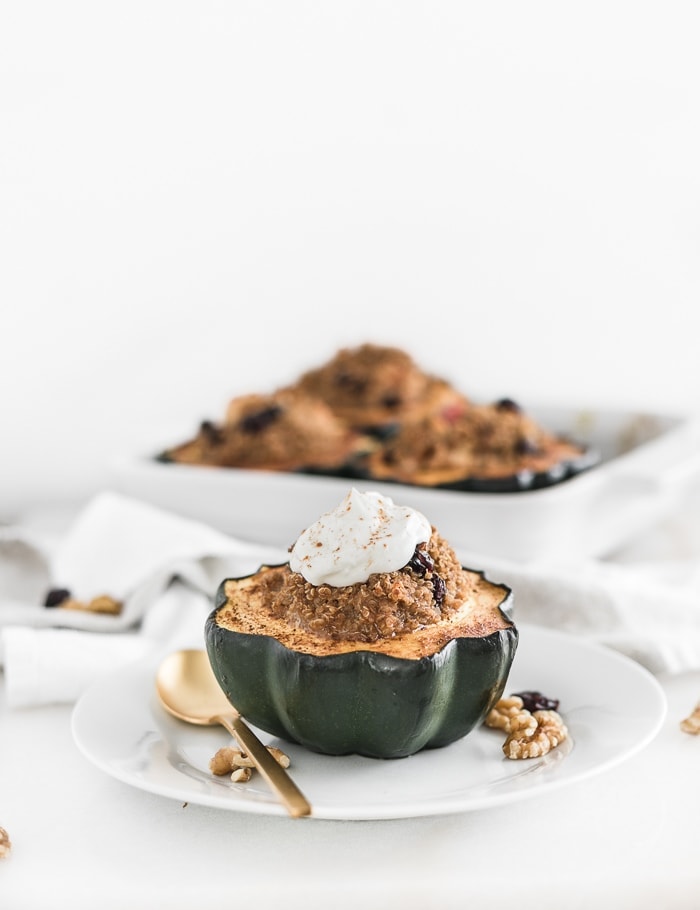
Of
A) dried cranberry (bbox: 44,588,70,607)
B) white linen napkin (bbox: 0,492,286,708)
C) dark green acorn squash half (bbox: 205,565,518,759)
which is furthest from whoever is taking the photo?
dried cranberry (bbox: 44,588,70,607)

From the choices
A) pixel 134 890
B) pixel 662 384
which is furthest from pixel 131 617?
pixel 662 384

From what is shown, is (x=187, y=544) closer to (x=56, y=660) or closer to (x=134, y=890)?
(x=56, y=660)

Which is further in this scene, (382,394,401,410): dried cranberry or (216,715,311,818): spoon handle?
(382,394,401,410): dried cranberry

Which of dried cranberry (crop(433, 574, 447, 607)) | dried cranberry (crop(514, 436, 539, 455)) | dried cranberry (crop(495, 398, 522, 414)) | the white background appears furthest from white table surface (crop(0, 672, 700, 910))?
the white background

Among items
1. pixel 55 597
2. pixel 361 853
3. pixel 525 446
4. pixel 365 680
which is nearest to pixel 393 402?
pixel 525 446

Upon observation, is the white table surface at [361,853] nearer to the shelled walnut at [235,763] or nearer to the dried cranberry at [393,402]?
the shelled walnut at [235,763]

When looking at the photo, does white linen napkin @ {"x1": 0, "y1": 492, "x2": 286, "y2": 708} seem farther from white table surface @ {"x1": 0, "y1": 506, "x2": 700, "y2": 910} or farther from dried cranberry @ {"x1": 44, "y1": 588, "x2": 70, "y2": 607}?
white table surface @ {"x1": 0, "y1": 506, "x2": 700, "y2": 910}

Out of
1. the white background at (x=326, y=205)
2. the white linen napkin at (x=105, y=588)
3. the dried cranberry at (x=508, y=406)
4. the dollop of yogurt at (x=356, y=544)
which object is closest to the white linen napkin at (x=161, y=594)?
the white linen napkin at (x=105, y=588)
